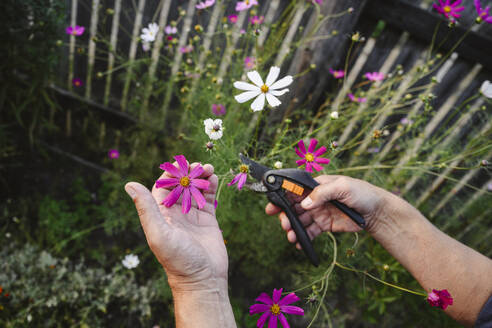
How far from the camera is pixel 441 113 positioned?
6.49 feet

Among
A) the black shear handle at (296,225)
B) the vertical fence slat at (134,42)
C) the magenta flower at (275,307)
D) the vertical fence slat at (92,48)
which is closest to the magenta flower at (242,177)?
the black shear handle at (296,225)

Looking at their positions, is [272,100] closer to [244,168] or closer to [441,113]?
[244,168]

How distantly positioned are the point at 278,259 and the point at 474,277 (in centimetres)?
115

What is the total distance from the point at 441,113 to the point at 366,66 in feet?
2.06

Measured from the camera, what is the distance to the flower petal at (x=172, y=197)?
916mm

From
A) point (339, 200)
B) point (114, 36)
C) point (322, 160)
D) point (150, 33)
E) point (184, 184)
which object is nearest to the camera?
point (184, 184)

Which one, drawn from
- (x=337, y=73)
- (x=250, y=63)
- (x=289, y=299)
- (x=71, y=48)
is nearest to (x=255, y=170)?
(x=289, y=299)

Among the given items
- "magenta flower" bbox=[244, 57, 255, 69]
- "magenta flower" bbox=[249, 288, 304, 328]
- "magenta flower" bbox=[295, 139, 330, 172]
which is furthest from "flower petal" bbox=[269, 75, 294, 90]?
"magenta flower" bbox=[249, 288, 304, 328]

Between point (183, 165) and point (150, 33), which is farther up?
point (150, 33)

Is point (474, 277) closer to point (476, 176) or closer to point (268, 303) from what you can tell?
point (268, 303)

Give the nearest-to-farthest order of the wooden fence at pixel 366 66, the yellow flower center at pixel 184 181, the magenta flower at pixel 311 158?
the yellow flower center at pixel 184 181 < the magenta flower at pixel 311 158 < the wooden fence at pixel 366 66

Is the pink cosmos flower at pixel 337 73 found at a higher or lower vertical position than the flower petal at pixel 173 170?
higher

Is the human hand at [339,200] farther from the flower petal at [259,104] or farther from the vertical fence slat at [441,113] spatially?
the vertical fence slat at [441,113]

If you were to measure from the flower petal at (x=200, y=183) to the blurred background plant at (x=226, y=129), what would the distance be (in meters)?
0.45
